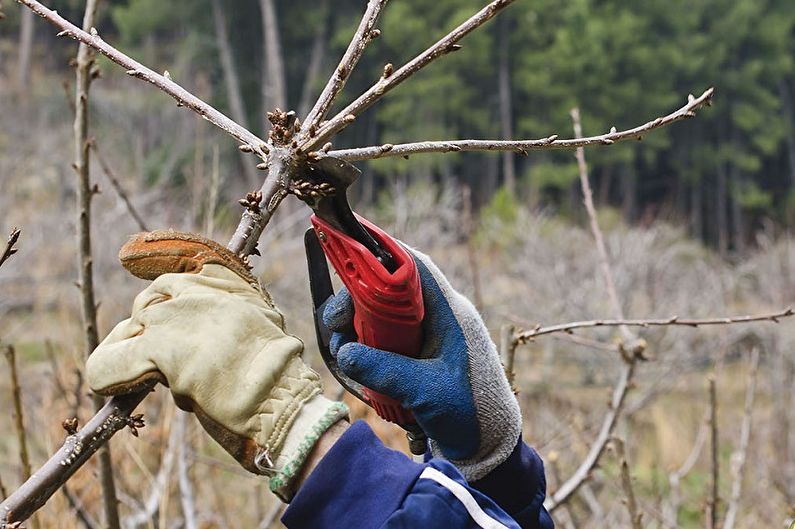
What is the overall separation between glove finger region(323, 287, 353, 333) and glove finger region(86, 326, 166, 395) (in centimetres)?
35

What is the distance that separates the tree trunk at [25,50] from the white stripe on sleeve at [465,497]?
2519cm

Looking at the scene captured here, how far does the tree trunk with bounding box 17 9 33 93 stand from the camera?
2450cm

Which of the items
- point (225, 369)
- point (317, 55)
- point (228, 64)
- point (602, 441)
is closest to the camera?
point (225, 369)

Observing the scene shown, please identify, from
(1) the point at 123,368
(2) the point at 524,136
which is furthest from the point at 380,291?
(2) the point at 524,136

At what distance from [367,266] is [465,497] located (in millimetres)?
384

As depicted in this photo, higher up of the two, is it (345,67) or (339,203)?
(345,67)

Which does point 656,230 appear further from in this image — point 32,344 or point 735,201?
point 735,201

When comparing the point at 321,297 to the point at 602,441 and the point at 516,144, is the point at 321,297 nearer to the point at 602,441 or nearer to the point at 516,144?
the point at 516,144

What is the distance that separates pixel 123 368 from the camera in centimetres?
113

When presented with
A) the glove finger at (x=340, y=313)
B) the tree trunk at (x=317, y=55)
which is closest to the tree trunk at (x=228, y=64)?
the tree trunk at (x=317, y=55)

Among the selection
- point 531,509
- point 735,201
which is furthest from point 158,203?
point 735,201

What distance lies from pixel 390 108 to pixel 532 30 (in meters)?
5.01

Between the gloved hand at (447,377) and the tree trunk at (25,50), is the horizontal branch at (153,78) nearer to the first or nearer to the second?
the gloved hand at (447,377)

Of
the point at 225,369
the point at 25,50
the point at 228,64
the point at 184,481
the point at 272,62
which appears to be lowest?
the point at 184,481
